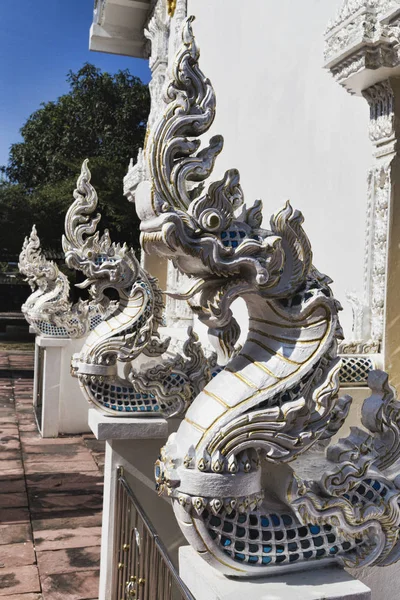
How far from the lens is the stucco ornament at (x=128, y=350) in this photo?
339 centimetres

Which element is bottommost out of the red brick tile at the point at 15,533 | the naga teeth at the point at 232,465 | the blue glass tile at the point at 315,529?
the red brick tile at the point at 15,533

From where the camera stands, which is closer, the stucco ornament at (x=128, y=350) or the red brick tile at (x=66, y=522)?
the stucco ornament at (x=128, y=350)

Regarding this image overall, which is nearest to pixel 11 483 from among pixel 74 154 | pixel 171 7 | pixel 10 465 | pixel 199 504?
pixel 10 465

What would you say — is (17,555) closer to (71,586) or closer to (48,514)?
(71,586)

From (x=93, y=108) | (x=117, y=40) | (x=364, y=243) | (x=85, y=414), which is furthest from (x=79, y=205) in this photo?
(x=93, y=108)

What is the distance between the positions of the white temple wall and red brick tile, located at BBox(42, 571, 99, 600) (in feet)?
6.66

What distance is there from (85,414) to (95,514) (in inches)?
104

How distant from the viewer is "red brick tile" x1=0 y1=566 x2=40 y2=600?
3.63 metres

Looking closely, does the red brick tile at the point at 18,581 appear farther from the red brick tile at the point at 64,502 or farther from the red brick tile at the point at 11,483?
the red brick tile at the point at 11,483

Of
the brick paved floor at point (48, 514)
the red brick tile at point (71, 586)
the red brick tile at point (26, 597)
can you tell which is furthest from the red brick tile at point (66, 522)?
the red brick tile at point (26, 597)

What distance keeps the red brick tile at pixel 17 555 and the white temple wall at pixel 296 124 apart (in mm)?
2316

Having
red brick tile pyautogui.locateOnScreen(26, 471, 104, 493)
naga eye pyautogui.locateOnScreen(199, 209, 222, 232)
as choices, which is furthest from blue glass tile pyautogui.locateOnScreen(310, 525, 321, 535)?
red brick tile pyautogui.locateOnScreen(26, 471, 104, 493)

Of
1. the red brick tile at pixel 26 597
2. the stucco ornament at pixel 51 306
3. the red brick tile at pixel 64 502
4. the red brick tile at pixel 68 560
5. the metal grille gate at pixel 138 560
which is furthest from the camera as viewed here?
the stucco ornament at pixel 51 306

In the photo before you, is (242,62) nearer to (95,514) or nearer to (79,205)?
(79,205)
